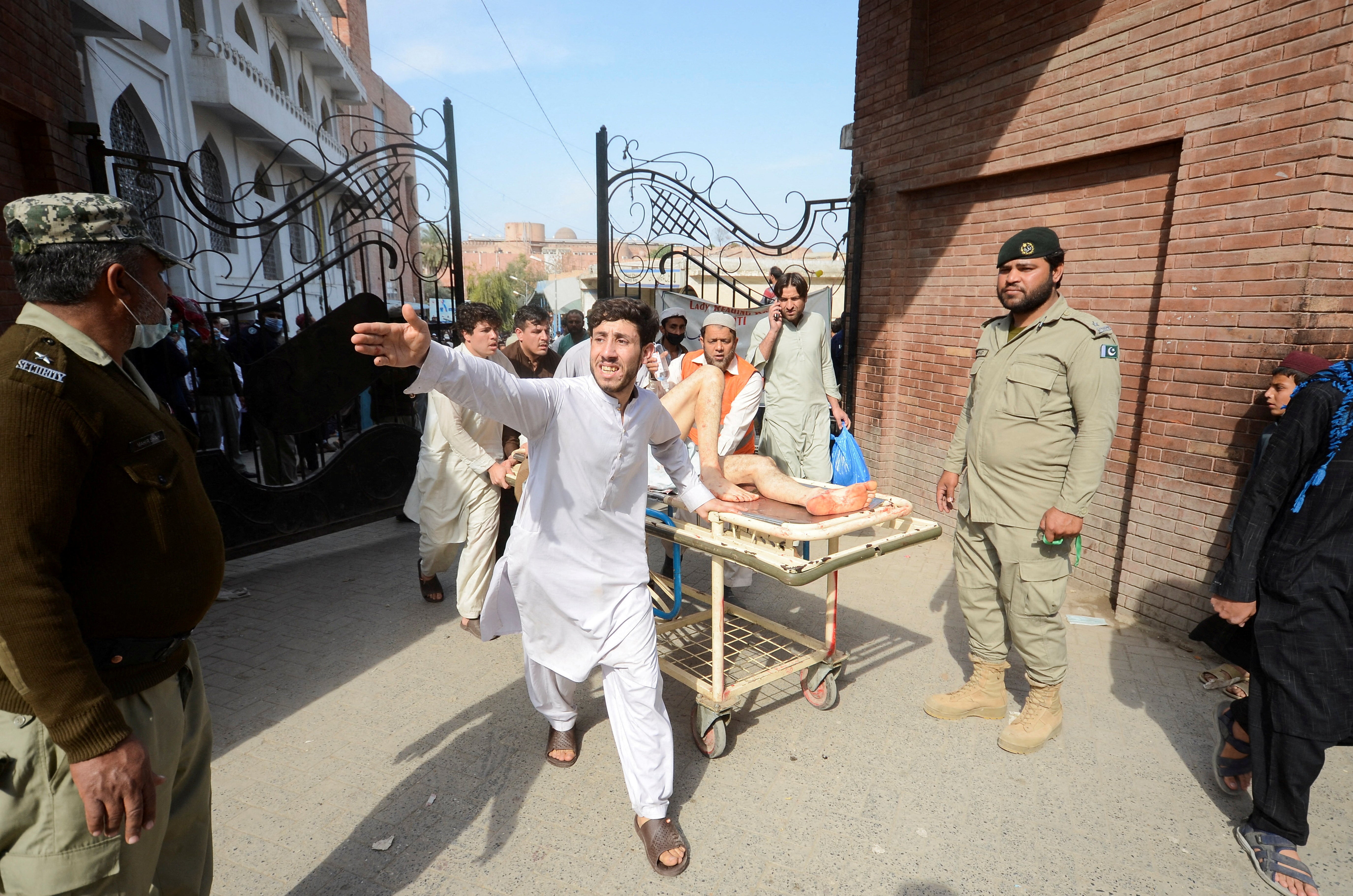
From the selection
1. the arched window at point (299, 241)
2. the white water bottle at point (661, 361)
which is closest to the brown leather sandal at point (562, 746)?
the white water bottle at point (661, 361)

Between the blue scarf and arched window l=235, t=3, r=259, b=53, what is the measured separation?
19.7 metres

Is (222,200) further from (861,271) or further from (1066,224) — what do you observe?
(1066,224)

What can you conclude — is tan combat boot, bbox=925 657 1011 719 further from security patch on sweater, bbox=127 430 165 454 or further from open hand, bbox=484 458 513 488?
security patch on sweater, bbox=127 430 165 454

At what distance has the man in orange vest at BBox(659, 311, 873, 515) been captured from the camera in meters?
3.31

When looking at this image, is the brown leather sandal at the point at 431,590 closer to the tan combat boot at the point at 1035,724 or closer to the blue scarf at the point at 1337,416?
the tan combat boot at the point at 1035,724

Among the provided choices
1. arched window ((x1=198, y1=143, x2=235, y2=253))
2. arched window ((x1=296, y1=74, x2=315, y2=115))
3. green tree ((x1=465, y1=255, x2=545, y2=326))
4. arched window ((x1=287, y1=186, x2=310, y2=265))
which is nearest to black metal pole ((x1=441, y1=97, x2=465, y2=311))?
arched window ((x1=198, y1=143, x2=235, y2=253))

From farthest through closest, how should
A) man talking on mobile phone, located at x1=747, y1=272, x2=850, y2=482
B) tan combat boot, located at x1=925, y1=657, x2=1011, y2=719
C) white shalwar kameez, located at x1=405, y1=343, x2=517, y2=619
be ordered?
man talking on mobile phone, located at x1=747, y1=272, x2=850, y2=482 < white shalwar kameez, located at x1=405, y1=343, x2=517, y2=619 < tan combat boot, located at x1=925, y1=657, x2=1011, y2=719

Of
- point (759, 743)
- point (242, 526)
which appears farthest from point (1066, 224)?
point (242, 526)

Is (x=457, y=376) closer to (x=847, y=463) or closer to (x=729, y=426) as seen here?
(x=729, y=426)

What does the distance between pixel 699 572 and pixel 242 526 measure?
127 inches

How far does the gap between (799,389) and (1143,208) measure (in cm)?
244

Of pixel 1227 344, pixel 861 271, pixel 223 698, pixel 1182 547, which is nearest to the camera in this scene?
pixel 223 698

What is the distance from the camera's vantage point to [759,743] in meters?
3.28

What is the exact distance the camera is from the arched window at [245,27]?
16.1 m
